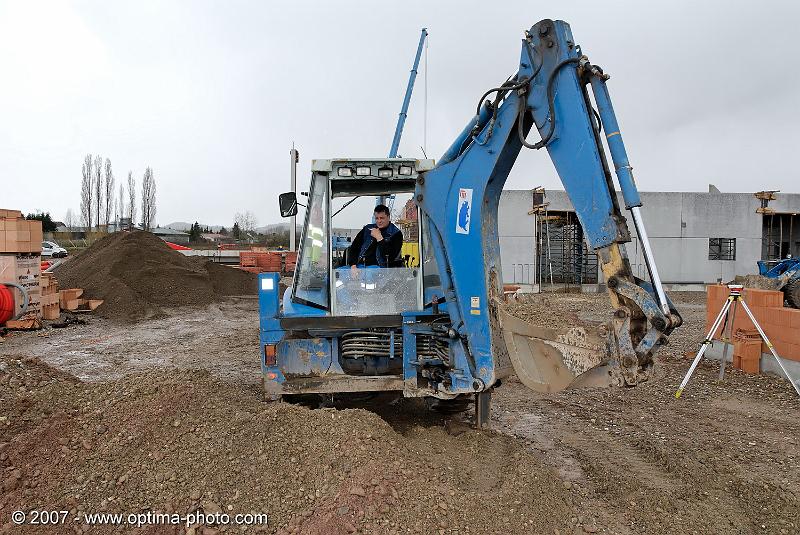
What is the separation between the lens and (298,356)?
478cm

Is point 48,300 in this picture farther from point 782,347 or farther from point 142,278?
point 782,347

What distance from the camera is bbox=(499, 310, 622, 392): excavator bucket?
136 inches

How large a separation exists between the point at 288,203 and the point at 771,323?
701 centimetres

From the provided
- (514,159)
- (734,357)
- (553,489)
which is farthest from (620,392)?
(514,159)

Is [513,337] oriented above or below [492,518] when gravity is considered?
above

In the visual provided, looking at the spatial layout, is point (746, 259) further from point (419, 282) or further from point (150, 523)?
point (150, 523)

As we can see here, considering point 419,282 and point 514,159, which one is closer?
point 514,159

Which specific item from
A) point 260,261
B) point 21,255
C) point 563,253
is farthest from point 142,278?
point 563,253

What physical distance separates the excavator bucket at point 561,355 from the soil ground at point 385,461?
318 mm

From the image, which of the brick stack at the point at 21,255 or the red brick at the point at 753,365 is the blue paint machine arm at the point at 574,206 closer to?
the red brick at the point at 753,365

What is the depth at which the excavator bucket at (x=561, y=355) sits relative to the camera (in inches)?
136

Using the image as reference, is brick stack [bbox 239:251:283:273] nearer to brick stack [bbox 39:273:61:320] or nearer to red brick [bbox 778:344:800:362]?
brick stack [bbox 39:273:61:320]

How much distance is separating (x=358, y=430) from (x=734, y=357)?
6.65 meters

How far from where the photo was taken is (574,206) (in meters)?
3.51
